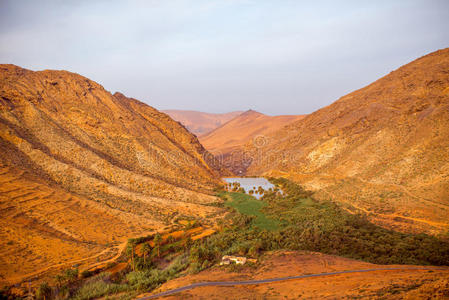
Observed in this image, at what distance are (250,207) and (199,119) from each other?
11623 centimetres

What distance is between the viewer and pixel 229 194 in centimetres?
2836

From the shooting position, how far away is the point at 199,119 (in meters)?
138

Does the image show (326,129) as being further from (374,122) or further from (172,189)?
(172,189)

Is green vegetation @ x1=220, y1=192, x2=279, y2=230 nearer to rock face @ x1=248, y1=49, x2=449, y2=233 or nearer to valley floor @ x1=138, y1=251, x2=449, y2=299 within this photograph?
valley floor @ x1=138, y1=251, x2=449, y2=299

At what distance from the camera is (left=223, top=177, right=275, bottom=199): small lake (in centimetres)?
3137

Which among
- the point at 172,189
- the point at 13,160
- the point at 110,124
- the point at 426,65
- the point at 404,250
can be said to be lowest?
the point at 404,250

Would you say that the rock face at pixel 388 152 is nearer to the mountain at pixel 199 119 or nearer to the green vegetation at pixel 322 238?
the green vegetation at pixel 322 238


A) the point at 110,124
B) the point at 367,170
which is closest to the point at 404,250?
the point at 367,170

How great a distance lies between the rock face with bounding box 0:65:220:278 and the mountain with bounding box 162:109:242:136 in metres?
89.4

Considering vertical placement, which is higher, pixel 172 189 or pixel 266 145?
→ pixel 266 145

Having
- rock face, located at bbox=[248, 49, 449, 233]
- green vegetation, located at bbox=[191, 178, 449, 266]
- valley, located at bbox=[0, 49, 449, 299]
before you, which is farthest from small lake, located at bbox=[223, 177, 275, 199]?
green vegetation, located at bbox=[191, 178, 449, 266]

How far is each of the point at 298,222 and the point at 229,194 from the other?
10.4m

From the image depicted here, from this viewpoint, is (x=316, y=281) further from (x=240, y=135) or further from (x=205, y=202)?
(x=240, y=135)

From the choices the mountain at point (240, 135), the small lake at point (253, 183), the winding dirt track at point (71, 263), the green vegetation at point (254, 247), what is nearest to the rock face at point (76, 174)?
the winding dirt track at point (71, 263)
